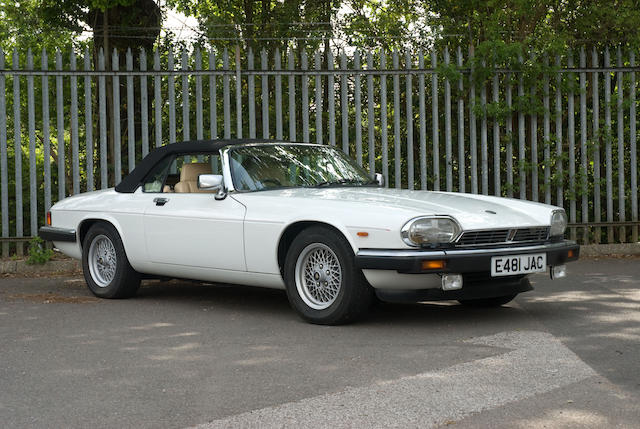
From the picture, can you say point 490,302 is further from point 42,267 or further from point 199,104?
point 42,267

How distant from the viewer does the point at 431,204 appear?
661 cm

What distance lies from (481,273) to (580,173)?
5.69 metres

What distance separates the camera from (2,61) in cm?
1108

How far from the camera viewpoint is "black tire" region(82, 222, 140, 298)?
826 centimetres

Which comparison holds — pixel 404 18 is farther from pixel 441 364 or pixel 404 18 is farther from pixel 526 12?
pixel 441 364

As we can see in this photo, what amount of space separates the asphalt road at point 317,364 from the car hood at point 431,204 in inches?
29.9

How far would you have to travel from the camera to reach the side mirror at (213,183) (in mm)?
7277

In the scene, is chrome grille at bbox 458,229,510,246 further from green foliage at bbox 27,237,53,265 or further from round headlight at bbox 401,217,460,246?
green foliage at bbox 27,237,53,265

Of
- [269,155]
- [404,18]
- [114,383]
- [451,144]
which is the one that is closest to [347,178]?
[269,155]

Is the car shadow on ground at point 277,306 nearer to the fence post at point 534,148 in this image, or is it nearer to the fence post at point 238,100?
the fence post at point 238,100

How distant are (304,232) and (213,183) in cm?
97

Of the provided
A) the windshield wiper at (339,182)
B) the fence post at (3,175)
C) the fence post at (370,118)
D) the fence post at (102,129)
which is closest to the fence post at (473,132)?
the fence post at (370,118)

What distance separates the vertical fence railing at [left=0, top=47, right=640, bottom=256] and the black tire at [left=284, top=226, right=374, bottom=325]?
15.0ft

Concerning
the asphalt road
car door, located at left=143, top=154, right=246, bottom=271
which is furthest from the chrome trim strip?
car door, located at left=143, top=154, right=246, bottom=271
